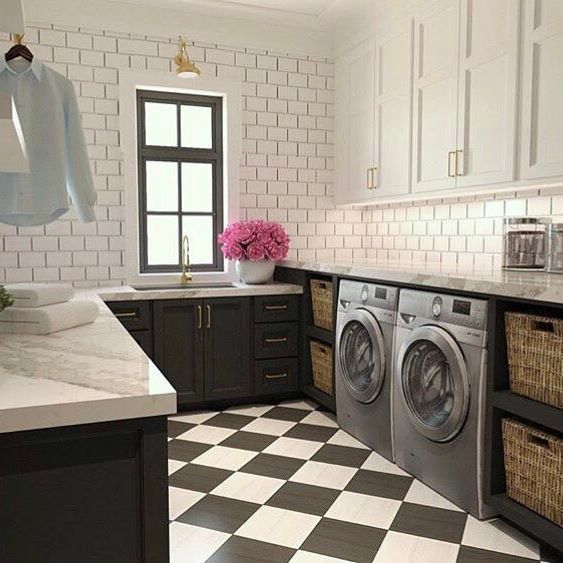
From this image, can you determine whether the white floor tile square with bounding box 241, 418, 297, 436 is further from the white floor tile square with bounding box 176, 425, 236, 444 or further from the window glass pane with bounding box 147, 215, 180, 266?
the window glass pane with bounding box 147, 215, 180, 266

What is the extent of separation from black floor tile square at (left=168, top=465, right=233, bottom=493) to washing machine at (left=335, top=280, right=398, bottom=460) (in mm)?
827

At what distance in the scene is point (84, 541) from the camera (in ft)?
3.77

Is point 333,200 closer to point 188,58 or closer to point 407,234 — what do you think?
point 407,234

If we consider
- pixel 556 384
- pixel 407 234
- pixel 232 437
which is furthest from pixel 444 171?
pixel 232 437

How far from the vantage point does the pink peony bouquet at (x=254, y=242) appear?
4074 millimetres

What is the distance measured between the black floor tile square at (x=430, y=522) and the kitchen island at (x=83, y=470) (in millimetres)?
1430

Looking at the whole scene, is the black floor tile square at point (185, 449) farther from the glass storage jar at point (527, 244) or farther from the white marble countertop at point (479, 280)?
the glass storage jar at point (527, 244)

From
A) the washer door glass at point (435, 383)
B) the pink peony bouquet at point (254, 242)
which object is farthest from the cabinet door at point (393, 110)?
the washer door glass at point (435, 383)

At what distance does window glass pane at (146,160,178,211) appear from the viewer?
170 inches

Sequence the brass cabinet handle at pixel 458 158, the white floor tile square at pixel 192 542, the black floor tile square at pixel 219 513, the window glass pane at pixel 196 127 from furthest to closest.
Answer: the window glass pane at pixel 196 127 < the brass cabinet handle at pixel 458 158 < the black floor tile square at pixel 219 513 < the white floor tile square at pixel 192 542

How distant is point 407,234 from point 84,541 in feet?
11.6

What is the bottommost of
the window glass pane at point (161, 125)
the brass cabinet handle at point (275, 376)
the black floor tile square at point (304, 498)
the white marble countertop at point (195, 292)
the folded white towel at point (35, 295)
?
the black floor tile square at point (304, 498)

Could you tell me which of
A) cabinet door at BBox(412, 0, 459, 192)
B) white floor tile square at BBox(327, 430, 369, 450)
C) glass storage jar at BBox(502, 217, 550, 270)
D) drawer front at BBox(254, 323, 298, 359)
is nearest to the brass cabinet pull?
drawer front at BBox(254, 323, 298, 359)

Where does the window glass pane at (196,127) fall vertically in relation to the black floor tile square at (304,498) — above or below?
above
